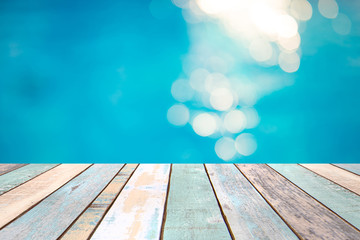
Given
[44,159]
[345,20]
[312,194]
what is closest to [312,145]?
[345,20]

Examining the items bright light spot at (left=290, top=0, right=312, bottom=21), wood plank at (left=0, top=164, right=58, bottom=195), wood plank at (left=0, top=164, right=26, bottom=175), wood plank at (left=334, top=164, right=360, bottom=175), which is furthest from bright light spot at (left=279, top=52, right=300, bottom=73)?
wood plank at (left=0, top=164, right=26, bottom=175)

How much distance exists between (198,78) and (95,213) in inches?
69.4

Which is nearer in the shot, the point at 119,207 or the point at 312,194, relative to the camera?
the point at 119,207

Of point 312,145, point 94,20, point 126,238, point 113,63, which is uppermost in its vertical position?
point 94,20

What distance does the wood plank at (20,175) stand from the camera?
0.96 metres

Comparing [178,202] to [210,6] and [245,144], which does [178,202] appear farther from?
[210,6]

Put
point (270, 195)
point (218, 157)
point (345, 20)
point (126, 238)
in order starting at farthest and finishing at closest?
point (218, 157)
point (345, 20)
point (270, 195)
point (126, 238)

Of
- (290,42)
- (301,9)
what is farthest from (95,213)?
(301,9)

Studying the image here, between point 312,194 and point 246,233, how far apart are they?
1.29 ft

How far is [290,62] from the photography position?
2324mm

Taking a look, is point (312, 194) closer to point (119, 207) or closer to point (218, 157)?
point (119, 207)

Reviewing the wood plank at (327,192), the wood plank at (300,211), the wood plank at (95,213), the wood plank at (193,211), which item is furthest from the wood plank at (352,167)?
the wood plank at (95,213)

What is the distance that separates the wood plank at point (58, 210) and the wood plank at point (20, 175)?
188 millimetres

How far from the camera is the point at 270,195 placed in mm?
871
